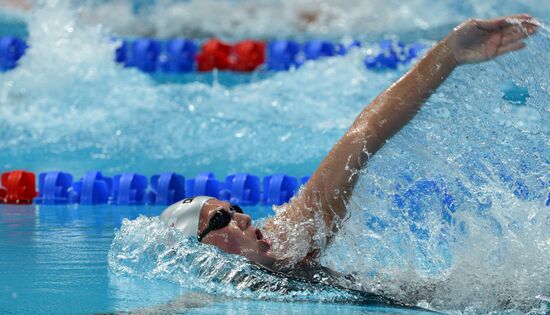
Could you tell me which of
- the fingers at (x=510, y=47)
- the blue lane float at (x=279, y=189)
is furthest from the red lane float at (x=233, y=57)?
the fingers at (x=510, y=47)

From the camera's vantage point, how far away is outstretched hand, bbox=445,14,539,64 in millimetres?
2674

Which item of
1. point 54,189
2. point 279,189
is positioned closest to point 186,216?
point 279,189

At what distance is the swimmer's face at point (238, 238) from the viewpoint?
2762 mm

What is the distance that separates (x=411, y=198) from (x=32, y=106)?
5943 mm

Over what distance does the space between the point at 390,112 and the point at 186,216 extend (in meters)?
0.70

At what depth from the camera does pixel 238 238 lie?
9.07ft

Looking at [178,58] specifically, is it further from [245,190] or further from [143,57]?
[245,190]

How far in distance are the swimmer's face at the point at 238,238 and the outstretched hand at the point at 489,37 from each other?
2.64 feet

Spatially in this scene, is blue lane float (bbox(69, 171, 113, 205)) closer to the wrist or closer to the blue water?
the blue water

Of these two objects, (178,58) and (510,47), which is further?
(178,58)

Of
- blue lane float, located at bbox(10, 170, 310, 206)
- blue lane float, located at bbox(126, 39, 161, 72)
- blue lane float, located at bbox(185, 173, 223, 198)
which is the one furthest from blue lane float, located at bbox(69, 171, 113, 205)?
blue lane float, located at bbox(126, 39, 161, 72)

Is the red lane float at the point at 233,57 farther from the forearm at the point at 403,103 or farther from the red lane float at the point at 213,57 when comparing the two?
the forearm at the point at 403,103

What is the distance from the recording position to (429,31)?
35.7ft

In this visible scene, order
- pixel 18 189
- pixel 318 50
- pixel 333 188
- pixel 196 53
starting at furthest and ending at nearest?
1. pixel 196 53
2. pixel 318 50
3. pixel 18 189
4. pixel 333 188
